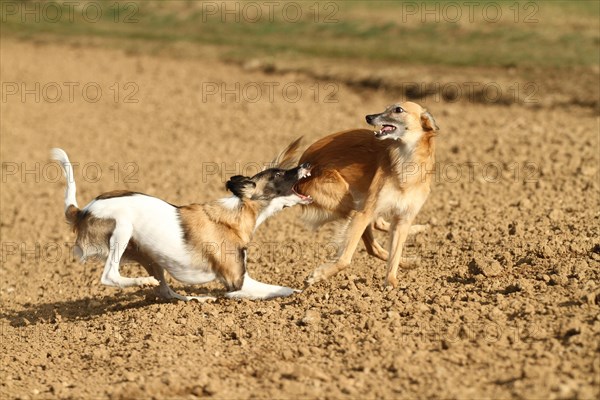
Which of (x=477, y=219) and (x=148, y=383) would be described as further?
(x=477, y=219)

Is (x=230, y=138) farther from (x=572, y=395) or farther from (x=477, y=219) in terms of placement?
(x=572, y=395)

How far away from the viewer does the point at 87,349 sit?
28.9ft

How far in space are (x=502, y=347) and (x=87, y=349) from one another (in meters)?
3.93

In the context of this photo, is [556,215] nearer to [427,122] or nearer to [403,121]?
[427,122]

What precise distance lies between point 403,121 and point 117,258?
10.9 feet

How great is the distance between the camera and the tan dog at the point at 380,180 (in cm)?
973

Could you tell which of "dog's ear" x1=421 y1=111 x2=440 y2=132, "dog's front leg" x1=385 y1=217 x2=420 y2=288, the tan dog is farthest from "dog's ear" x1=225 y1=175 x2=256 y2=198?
"dog's ear" x1=421 y1=111 x2=440 y2=132

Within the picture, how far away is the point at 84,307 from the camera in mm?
10602

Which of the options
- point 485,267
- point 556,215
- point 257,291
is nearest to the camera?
point 485,267

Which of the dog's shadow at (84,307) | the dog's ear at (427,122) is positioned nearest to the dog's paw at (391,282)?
the dog's ear at (427,122)

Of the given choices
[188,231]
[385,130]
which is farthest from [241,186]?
[385,130]

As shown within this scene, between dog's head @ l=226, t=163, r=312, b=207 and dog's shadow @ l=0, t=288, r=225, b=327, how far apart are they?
137cm

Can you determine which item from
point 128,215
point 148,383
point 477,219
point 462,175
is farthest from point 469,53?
point 148,383

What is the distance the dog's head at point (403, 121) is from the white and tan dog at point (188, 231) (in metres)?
0.94
